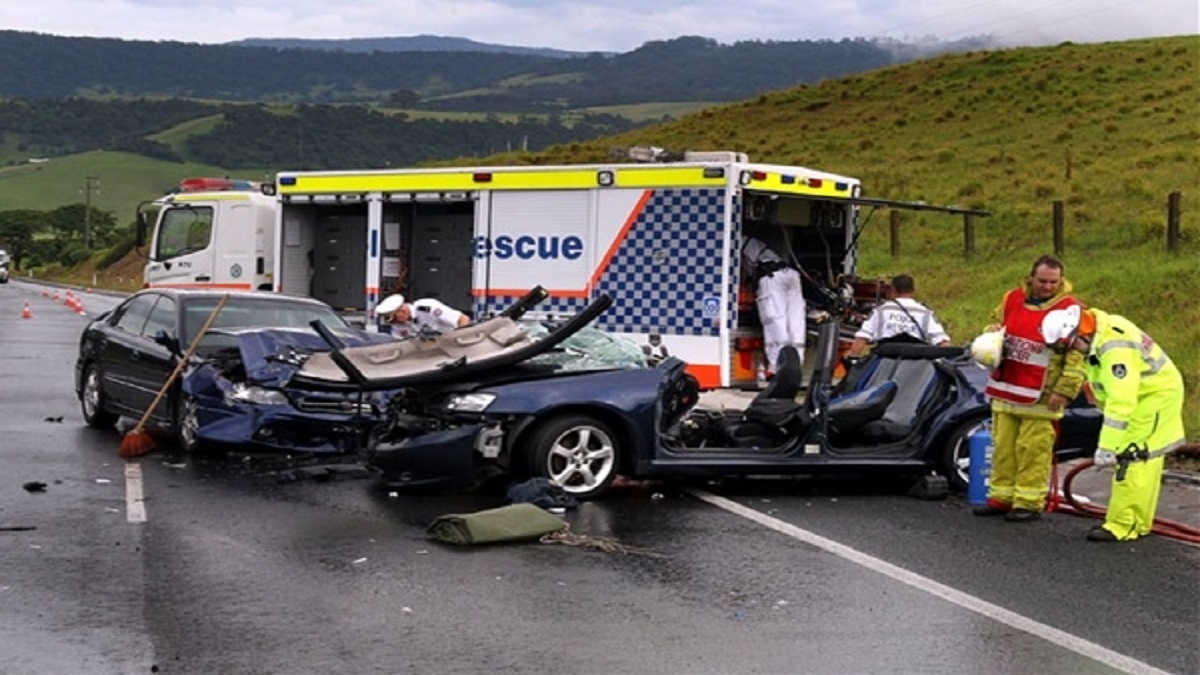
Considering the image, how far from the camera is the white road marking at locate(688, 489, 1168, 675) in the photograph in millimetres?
6164

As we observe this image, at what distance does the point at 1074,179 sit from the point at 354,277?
20039mm

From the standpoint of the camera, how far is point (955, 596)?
7234mm

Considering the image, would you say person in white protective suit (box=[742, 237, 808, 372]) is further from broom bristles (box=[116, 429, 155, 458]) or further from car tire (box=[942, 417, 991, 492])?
broom bristles (box=[116, 429, 155, 458])

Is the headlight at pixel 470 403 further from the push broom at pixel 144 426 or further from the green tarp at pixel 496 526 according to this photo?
the push broom at pixel 144 426

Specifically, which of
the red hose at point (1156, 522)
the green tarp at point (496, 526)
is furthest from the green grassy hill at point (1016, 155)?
the green tarp at point (496, 526)

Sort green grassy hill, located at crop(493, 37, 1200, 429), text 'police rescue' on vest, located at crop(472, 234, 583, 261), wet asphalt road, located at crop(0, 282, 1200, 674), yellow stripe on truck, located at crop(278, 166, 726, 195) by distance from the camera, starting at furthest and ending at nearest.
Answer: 1. green grassy hill, located at crop(493, 37, 1200, 429)
2. text 'police rescue' on vest, located at crop(472, 234, 583, 261)
3. yellow stripe on truck, located at crop(278, 166, 726, 195)
4. wet asphalt road, located at crop(0, 282, 1200, 674)

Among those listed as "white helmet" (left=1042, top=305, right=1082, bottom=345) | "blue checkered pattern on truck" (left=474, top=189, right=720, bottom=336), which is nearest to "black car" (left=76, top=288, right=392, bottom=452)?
"blue checkered pattern on truck" (left=474, top=189, right=720, bottom=336)

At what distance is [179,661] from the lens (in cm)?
589

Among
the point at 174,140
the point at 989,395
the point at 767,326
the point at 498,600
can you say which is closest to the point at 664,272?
the point at 767,326

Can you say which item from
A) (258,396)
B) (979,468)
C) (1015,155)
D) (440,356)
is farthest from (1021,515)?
(1015,155)

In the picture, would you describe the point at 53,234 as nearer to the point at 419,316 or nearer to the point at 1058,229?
the point at 1058,229

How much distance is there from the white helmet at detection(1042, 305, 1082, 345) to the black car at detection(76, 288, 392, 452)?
468cm

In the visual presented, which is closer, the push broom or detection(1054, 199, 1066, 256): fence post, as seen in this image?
the push broom

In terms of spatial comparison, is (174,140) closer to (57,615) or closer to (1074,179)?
(1074,179)
